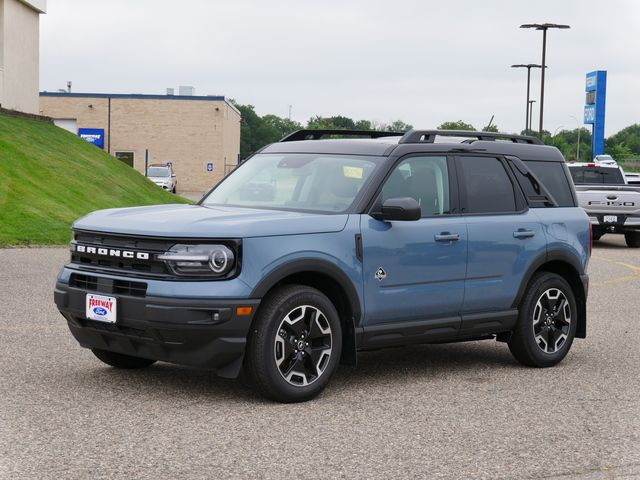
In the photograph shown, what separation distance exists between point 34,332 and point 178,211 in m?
3.11

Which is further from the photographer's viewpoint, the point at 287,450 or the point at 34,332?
the point at 34,332

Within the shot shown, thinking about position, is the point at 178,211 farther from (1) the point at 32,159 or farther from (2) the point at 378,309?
(1) the point at 32,159

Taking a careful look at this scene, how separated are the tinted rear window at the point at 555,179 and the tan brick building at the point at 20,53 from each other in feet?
94.8

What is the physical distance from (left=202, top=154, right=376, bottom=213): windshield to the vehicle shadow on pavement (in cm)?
129

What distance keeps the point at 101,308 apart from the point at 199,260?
789 mm

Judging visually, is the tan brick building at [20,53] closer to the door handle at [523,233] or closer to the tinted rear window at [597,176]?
the tinted rear window at [597,176]

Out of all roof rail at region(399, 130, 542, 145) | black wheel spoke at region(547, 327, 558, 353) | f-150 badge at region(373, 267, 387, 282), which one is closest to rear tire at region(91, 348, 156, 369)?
f-150 badge at region(373, 267, 387, 282)

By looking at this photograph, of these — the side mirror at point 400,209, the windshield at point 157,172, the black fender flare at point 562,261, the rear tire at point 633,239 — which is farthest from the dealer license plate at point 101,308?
the windshield at point 157,172

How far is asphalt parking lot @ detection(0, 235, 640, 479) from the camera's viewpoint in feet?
18.4

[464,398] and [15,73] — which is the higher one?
[15,73]

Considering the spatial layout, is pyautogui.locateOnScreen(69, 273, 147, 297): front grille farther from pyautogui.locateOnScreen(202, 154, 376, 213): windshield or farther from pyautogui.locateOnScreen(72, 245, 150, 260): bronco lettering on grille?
pyautogui.locateOnScreen(202, 154, 376, 213): windshield

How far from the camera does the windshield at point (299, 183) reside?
25.6 feet

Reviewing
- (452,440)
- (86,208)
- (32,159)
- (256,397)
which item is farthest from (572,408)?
(32,159)

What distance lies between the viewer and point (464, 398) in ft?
24.7
